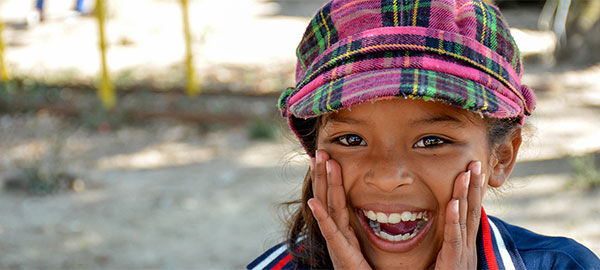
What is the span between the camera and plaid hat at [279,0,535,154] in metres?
1.25

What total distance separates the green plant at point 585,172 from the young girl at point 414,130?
2.69 m

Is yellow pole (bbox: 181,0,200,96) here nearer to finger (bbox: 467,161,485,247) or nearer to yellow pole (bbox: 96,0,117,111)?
yellow pole (bbox: 96,0,117,111)

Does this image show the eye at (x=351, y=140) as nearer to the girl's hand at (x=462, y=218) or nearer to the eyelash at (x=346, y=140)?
the eyelash at (x=346, y=140)

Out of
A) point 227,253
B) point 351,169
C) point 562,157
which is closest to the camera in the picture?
point 351,169

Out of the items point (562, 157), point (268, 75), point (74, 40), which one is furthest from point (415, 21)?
point (74, 40)

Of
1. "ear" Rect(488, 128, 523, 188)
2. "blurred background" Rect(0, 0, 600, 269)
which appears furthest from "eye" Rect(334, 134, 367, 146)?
"blurred background" Rect(0, 0, 600, 269)

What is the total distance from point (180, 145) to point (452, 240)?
403cm

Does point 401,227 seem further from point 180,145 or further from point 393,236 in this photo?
point 180,145

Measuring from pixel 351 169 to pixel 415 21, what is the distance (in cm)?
35

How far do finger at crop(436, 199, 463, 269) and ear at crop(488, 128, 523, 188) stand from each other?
9.1 inches

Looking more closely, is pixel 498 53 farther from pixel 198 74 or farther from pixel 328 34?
pixel 198 74

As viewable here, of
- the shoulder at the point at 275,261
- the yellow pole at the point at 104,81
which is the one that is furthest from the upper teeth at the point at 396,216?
the yellow pole at the point at 104,81

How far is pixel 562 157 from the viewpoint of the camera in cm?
449

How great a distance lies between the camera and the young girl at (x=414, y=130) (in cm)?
126
